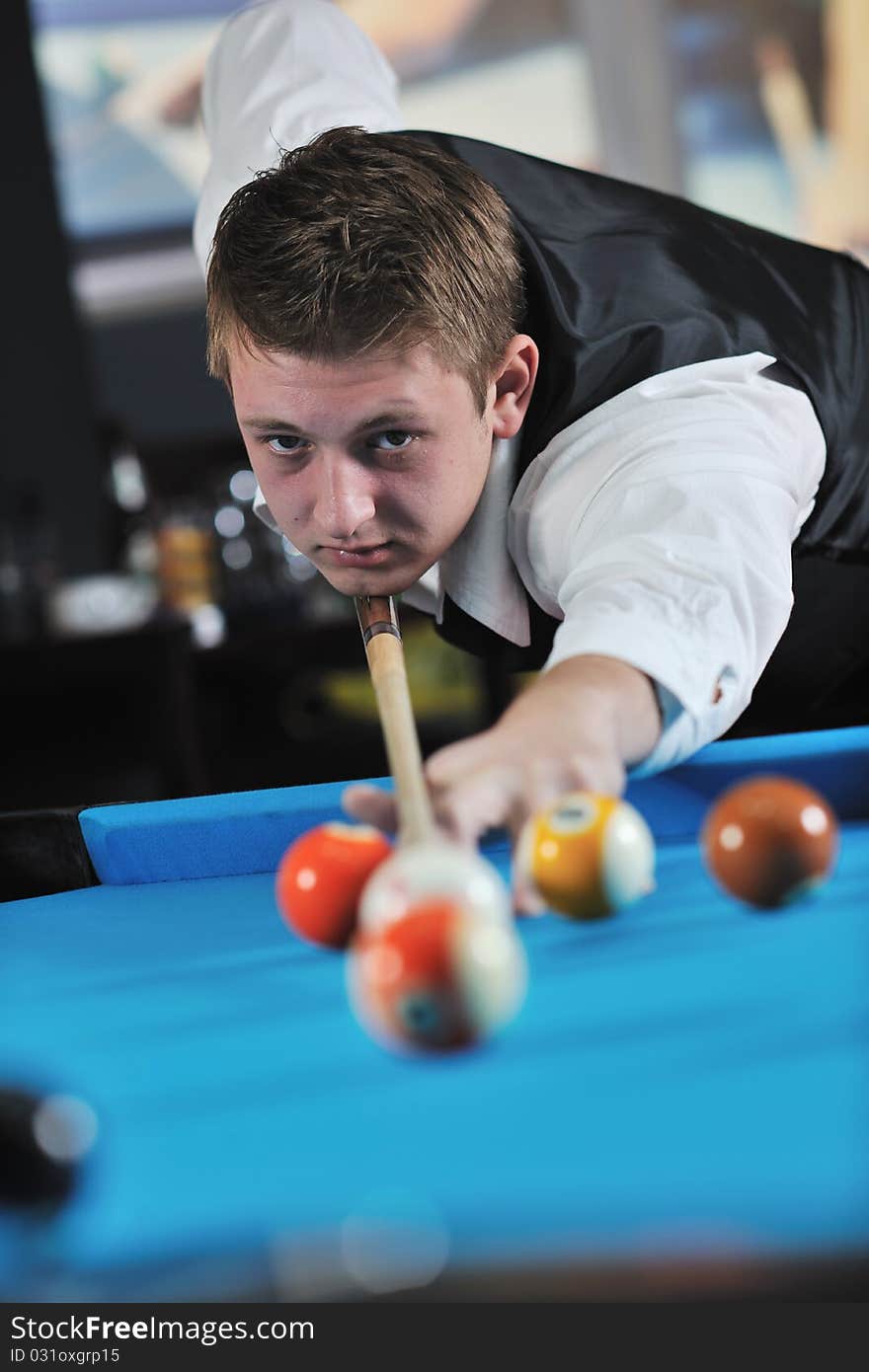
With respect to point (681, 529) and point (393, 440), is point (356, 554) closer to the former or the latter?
point (393, 440)

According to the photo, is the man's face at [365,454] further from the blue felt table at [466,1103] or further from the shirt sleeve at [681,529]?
the blue felt table at [466,1103]

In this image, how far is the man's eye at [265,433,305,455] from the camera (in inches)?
69.4

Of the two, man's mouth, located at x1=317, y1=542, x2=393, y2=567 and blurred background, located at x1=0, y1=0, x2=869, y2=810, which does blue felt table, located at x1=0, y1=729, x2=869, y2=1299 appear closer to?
man's mouth, located at x1=317, y1=542, x2=393, y2=567

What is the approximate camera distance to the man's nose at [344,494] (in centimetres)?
173

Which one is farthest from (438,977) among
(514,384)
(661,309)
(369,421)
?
(661,309)

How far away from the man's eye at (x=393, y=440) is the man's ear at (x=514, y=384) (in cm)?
20

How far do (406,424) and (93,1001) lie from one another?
81 cm

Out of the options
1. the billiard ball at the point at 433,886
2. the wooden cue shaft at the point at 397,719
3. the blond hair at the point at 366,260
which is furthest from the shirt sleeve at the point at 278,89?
the billiard ball at the point at 433,886

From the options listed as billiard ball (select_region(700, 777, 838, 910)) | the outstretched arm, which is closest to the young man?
the outstretched arm

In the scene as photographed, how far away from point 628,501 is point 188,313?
177 inches

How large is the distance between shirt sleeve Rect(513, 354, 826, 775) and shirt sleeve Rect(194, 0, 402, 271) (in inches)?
35.6

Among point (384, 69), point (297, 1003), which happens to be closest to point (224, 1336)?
point (297, 1003)

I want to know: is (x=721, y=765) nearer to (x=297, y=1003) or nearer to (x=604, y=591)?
(x=604, y=591)

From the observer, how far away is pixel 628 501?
1.66 metres
